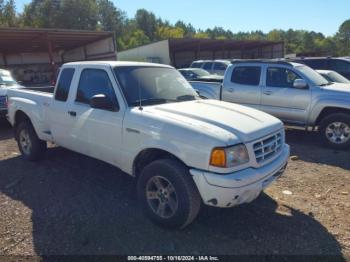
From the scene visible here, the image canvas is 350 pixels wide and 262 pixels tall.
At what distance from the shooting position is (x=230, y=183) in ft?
10.8

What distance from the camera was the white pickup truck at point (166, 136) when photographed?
11.1ft

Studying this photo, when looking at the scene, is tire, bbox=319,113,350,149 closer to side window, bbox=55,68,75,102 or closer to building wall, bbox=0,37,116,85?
side window, bbox=55,68,75,102

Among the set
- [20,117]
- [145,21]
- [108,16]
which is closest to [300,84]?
[20,117]

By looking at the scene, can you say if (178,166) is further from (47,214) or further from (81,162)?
(81,162)

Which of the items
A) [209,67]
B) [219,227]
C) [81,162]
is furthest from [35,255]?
[209,67]

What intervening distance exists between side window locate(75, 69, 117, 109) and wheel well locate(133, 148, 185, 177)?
0.78 meters

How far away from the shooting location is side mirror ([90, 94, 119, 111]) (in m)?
4.11

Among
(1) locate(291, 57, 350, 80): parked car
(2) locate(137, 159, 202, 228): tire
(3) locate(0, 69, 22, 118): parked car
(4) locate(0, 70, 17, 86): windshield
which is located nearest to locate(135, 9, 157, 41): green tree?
(1) locate(291, 57, 350, 80): parked car

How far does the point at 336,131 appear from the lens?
23.3 ft

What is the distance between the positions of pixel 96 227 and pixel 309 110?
544cm

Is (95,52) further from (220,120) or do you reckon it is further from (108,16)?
(108,16)

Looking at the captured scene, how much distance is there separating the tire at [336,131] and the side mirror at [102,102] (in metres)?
4.96

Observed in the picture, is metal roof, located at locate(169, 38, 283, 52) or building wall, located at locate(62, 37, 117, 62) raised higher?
metal roof, located at locate(169, 38, 283, 52)

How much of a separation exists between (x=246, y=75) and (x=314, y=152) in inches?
104
